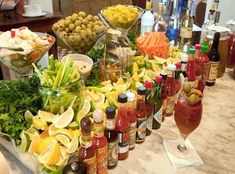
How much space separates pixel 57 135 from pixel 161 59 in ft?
2.24

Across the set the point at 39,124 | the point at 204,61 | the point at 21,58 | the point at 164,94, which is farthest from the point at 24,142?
the point at 204,61

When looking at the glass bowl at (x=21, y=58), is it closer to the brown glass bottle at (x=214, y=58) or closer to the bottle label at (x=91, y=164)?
the bottle label at (x=91, y=164)

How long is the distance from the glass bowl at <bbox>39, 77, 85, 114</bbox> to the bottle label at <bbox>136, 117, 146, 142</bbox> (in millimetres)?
213

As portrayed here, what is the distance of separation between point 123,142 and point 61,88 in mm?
255

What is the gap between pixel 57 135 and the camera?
826 millimetres

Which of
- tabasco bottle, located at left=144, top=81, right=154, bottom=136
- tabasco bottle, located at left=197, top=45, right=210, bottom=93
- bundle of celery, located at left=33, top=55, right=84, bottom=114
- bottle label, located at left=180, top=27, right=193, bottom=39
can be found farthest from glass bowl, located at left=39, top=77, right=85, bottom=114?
bottle label, located at left=180, top=27, right=193, bottom=39

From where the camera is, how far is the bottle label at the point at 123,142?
861 millimetres

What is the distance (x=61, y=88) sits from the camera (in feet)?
2.87

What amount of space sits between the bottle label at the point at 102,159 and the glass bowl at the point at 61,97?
0.64 feet

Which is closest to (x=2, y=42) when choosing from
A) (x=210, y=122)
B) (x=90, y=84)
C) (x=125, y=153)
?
(x=90, y=84)

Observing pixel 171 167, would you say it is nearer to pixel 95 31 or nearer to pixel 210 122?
pixel 210 122

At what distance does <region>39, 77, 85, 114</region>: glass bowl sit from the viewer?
88 cm

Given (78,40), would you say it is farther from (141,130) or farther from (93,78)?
(141,130)

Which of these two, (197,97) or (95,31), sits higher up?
(95,31)
